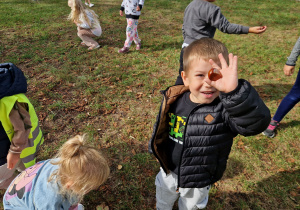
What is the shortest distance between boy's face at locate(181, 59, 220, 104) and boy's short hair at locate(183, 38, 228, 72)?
41 millimetres

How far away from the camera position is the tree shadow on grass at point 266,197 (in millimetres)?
A: 2682

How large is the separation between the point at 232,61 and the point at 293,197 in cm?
260

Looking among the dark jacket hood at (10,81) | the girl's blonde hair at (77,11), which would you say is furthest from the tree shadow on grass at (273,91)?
the girl's blonde hair at (77,11)

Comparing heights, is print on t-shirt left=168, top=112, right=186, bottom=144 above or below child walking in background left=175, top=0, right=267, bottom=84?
below

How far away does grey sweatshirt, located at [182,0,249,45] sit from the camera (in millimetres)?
3004

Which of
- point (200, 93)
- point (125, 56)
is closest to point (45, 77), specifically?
point (125, 56)

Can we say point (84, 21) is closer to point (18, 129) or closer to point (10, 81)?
point (10, 81)

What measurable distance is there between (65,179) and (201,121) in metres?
1.24

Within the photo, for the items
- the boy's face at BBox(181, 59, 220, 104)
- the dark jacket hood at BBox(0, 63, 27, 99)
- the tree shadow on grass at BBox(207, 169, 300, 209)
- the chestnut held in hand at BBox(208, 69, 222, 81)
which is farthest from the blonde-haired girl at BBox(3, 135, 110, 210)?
the tree shadow on grass at BBox(207, 169, 300, 209)

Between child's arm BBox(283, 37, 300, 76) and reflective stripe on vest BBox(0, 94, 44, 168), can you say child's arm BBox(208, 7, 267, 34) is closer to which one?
child's arm BBox(283, 37, 300, 76)

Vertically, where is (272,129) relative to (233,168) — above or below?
above

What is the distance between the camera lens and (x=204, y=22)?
318 centimetres

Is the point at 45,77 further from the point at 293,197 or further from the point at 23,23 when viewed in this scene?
the point at 293,197

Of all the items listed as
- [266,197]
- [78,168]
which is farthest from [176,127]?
[266,197]
